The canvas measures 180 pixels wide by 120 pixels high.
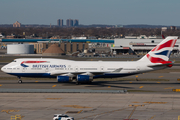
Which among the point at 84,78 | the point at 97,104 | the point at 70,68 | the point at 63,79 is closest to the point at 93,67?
the point at 84,78

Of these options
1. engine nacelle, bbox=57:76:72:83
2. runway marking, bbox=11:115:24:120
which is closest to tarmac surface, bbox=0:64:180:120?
runway marking, bbox=11:115:24:120

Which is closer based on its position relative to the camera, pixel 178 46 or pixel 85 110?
pixel 85 110

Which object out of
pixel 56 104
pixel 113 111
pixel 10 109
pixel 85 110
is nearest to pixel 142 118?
pixel 113 111

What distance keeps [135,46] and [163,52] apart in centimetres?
11256

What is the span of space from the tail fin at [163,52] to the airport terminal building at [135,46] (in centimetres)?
10518

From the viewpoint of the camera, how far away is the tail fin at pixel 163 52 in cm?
5028

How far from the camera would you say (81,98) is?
37.7m

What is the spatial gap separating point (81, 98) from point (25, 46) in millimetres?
120757

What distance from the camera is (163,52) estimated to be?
50719mm

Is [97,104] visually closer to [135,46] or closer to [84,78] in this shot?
[84,78]

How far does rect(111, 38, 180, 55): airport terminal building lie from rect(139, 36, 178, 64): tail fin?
4141 inches

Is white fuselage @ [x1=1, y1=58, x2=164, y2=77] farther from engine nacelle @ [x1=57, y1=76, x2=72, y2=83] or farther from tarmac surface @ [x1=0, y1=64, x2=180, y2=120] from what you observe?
tarmac surface @ [x1=0, y1=64, x2=180, y2=120]

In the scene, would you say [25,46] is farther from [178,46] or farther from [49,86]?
[49,86]

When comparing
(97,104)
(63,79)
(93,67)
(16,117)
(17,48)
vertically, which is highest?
(93,67)
